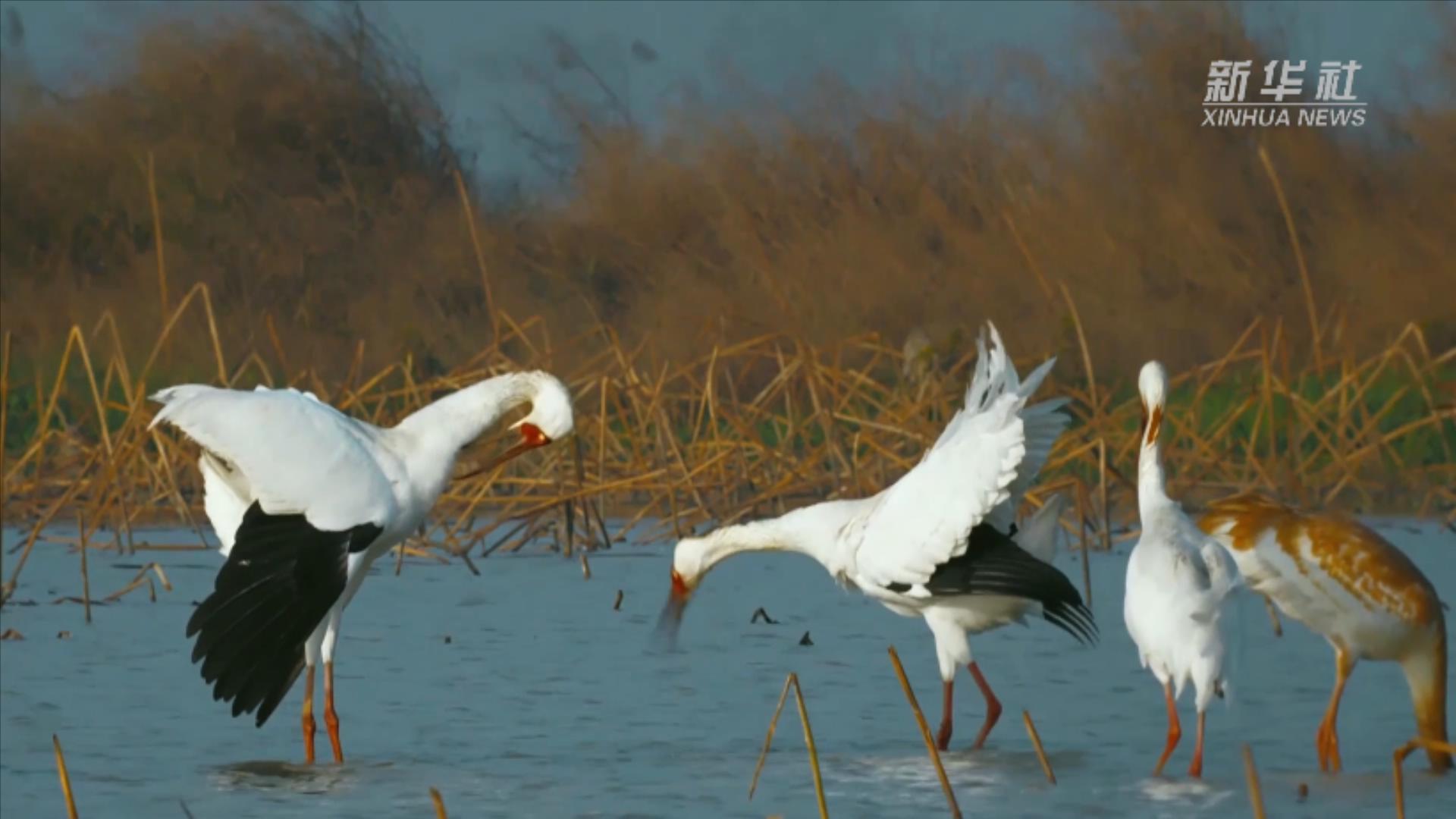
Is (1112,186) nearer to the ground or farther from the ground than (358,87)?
nearer to the ground

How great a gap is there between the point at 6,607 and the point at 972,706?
3.57 metres

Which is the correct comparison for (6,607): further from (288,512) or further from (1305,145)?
(1305,145)

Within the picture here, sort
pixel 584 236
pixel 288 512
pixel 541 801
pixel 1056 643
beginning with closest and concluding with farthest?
pixel 541 801 → pixel 288 512 → pixel 1056 643 → pixel 584 236

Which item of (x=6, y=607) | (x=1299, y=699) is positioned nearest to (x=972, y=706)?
(x=1299, y=699)

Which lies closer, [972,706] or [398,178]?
[972,706]

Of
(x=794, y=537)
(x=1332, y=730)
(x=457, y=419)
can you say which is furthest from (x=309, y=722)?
(x=1332, y=730)

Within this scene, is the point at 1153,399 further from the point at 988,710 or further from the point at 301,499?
the point at 301,499

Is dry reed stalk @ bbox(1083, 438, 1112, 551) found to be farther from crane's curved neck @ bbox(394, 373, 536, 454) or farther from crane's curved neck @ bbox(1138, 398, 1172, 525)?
crane's curved neck @ bbox(394, 373, 536, 454)

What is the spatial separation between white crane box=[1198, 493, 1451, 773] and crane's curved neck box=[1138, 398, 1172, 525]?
9.3 inches

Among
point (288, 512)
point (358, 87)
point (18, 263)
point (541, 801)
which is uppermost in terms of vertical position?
point (358, 87)

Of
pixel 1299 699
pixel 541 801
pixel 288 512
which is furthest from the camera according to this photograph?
pixel 1299 699

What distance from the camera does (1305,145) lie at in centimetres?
1561

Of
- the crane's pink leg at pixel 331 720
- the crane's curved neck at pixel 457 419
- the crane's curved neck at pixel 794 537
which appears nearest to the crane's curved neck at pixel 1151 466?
the crane's curved neck at pixel 794 537

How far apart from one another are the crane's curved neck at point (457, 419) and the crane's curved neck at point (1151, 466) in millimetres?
1612
